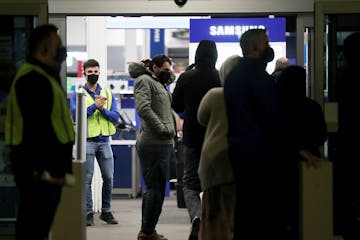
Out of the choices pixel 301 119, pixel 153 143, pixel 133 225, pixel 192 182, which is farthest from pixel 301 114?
pixel 133 225

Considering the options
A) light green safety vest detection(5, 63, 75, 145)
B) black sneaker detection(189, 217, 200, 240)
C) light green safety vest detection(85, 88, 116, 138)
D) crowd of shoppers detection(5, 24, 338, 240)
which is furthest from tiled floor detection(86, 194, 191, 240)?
light green safety vest detection(5, 63, 75, 145)

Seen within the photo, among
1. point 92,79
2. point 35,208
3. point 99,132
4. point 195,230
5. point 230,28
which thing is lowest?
point 195,230

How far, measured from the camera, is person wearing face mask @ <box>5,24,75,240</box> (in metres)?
5.19

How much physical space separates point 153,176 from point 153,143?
11.7 inches

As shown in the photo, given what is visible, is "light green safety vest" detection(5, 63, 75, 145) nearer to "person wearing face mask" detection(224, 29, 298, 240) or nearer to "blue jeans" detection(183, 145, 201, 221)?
"person wearing face mask" detection(224, 29, 298, 240)

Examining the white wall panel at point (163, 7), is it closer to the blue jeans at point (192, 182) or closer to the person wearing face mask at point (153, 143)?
the person wearing face mask at point (153, 143)

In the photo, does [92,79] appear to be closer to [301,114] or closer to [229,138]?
[301,114]

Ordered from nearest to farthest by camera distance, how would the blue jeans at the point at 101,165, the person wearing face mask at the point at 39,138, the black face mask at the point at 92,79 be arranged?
the person wearing face mask at the point at 39,138 < the blue jeans at the point at 101,165 < the black face mask at the point at 92,79

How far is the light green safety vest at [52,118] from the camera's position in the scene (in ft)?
17.2

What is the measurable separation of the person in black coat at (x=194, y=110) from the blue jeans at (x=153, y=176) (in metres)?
0.44

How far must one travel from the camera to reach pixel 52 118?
5262 millimetres

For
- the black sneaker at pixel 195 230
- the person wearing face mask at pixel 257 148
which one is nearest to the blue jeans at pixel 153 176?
the black sneaker at pixel 195 230

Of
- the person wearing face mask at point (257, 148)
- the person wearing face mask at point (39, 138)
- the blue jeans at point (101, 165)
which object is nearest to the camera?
the person wearing face mask at point (39, 138)

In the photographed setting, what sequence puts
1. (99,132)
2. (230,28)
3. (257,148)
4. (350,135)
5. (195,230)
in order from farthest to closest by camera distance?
1. (99,132)
2. (230,28)
3. (195,230)
4. (350,135)
5. (257,148)
